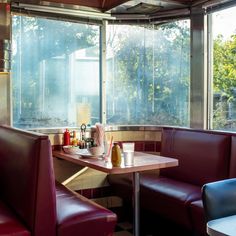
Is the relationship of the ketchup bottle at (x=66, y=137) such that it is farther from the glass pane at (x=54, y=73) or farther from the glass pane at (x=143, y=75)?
the glass pane at (x=143, y=75)

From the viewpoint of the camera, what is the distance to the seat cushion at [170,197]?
301cm

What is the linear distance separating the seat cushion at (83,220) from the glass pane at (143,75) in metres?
1.74

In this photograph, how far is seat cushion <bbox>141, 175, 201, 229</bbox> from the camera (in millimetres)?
3008

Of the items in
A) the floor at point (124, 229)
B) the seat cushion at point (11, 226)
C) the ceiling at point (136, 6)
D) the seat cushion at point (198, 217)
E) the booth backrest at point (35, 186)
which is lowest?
the floor at point (124, 229)

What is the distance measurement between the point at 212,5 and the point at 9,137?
2.43m

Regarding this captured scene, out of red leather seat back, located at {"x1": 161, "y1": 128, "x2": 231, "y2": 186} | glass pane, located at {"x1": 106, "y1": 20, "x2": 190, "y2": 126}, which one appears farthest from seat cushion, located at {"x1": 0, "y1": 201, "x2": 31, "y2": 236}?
glass pane, located at {"x1": 106, "y1": 20, "x2": 190, "y2": 126}

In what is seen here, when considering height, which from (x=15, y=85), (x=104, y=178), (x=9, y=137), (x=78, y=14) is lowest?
(x=104, y=178)

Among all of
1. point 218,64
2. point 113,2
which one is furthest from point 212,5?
point 113,2

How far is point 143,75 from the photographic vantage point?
435cm

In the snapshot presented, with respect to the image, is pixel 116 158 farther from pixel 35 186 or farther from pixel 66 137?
pixel 66 137

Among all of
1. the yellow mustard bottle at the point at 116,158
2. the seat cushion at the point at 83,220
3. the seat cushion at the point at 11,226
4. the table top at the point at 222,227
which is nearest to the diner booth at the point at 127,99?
the yellow mustard bottle at the point at 116,158

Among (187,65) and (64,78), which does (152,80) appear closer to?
(187,65)

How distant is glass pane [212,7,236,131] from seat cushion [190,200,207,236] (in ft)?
3.59

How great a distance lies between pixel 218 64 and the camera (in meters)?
3.82
